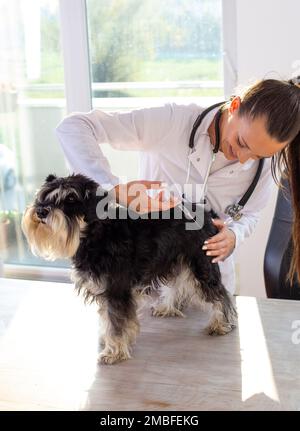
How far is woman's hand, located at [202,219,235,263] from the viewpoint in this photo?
1.44m

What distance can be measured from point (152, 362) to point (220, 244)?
38cm

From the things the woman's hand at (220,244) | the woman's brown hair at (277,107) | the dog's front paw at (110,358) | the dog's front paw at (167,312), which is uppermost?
the woman's brown hair at (277,107)

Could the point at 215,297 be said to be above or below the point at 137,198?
below

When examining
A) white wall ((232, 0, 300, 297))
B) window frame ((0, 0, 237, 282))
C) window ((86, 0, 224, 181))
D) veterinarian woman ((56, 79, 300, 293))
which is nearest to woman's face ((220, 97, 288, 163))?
veterinarian woman ((56, 79, 300, 293))

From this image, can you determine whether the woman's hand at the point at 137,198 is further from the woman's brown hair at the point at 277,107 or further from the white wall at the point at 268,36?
the white wall at the point at 268,36

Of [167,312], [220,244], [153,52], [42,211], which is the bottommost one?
[167,312]

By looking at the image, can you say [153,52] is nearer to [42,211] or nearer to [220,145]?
[220,145]

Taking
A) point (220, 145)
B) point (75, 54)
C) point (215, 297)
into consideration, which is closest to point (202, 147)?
point (220, 145)

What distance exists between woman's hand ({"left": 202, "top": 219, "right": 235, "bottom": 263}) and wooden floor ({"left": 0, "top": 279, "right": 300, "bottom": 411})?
0.20 meters

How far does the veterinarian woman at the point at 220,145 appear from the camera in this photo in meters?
1.37

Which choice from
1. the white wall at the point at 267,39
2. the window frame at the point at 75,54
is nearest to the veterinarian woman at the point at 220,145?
the white wall at the point at 267,39

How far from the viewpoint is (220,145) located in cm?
158

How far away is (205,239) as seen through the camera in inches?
56.6

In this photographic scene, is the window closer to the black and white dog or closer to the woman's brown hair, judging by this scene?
the woman's brown hair
